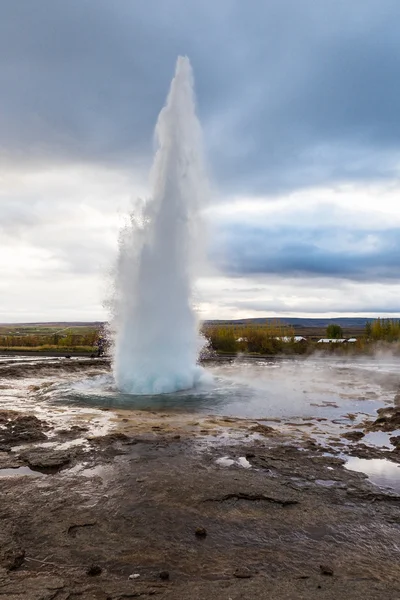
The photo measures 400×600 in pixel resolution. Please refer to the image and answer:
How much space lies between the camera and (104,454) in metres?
8.18

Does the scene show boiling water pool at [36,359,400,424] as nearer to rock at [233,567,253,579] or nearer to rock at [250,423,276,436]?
rock at [250,423,276,436]

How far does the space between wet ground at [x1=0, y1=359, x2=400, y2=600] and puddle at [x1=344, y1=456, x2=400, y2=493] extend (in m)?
0.05

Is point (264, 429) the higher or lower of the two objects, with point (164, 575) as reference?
lower

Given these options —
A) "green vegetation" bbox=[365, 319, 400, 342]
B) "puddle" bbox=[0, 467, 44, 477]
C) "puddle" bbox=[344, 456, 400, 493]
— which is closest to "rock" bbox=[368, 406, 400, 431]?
"puddle" bbox=[344, 456, 400, 493]

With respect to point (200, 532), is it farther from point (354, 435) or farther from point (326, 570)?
point (354, 435)

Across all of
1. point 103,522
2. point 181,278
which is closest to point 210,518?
point 103,522

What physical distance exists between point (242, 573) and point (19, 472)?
454cm

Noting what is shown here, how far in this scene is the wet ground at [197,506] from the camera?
420cm

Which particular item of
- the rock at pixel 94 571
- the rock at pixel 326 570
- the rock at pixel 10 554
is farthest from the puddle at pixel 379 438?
the rock at pixel 10 554

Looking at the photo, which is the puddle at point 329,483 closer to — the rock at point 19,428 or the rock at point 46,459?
the rock at point 46,459

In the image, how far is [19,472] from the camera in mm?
7246

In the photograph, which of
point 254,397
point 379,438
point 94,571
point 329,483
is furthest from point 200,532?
point 254,397

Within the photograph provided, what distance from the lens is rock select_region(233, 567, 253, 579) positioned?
4261mm

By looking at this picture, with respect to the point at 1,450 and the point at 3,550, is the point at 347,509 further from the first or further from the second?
the point at 1,450
